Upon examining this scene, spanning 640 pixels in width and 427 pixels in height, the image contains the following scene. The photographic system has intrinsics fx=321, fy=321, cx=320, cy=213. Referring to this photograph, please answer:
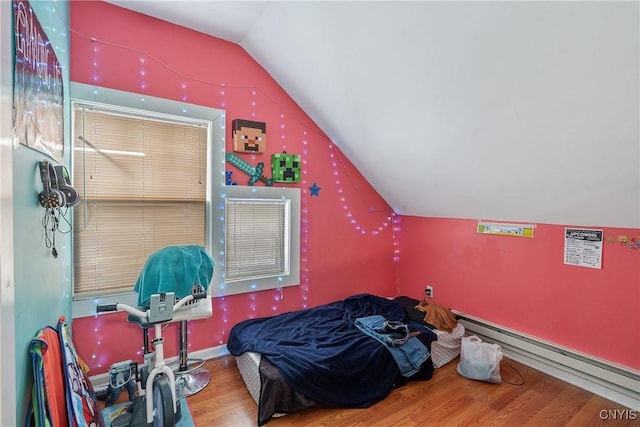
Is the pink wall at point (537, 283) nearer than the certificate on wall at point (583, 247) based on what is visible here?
Yes

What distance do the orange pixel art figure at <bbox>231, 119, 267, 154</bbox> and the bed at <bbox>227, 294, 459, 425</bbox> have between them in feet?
5.00

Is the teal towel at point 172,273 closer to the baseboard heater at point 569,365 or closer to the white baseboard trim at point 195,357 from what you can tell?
the white baseboard trim at point 195,357

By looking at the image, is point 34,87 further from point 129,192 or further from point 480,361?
point 480,361

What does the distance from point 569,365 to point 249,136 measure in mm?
3090

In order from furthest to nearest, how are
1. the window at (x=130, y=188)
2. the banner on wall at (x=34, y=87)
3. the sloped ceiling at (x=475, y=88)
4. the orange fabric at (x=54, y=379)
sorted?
1. the window at (x=130, y=188)
2. the sloped ceiling at (x=475, y=88)
3. the orange fabric at (x=54, y=379)
4. the banner on wall at (x=34, y=87)

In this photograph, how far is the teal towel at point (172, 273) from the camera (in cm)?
196

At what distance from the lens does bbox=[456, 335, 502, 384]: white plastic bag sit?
239 cm

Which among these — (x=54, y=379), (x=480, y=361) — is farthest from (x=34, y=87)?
(x=480, y=361)

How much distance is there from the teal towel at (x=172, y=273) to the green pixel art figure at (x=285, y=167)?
1.13 metres

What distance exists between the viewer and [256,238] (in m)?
2.98

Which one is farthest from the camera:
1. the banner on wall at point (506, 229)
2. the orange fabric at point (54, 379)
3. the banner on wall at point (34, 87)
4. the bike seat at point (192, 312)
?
the banner on wall at point (506, 229)

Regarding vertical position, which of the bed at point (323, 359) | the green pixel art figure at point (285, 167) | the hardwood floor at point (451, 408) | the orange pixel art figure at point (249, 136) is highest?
the orange pixel art figure at point (249, 136)

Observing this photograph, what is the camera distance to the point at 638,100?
1.56 m

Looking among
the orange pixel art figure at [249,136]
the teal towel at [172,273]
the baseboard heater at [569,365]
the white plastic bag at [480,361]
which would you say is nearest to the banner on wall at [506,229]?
the baseboard heater at [569,365]
